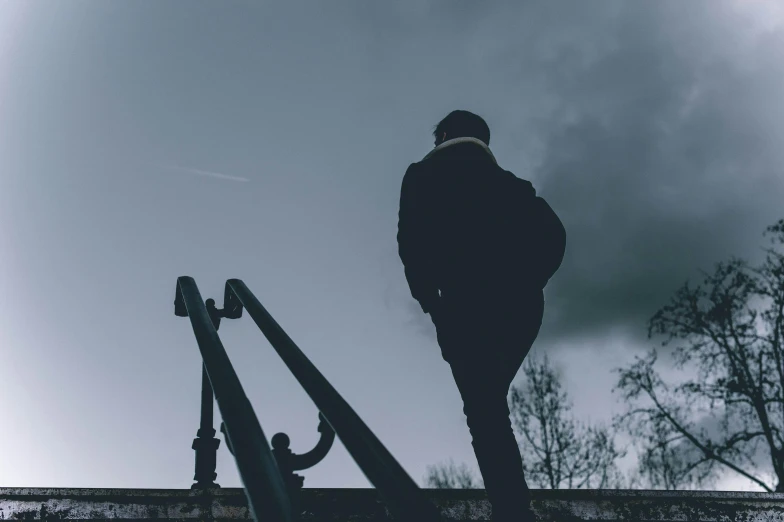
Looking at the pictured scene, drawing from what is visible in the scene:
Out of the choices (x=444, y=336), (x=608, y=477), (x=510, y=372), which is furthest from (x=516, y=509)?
(x=608, y=477)

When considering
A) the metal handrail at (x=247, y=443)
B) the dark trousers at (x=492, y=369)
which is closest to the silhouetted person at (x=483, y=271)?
the dark trousers at (x=492, y=369)

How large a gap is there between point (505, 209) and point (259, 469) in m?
1.46

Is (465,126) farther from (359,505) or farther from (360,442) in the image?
(360,442)

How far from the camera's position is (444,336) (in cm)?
201

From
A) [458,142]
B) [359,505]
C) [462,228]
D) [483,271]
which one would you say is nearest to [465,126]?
[458,142]

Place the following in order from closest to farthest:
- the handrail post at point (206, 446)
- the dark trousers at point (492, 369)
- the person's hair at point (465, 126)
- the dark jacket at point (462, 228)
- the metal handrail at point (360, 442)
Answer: the metal handrail at point (360, 442) → the dark trousers at point (492, 369) → the dark jacket at point (462, 228) → the handrail post at point (206, 446) → the person's hair at point (465, 126)

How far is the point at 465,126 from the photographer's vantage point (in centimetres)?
257

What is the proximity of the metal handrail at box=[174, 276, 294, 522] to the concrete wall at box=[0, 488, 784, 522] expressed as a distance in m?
0.93

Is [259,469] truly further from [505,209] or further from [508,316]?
[505,209]

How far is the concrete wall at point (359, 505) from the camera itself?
2.07 meters

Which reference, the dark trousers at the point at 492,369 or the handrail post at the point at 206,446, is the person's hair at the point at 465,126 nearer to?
the dark trousers at the point at 492,369

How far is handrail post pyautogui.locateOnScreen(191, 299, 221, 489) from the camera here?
233 centimetres

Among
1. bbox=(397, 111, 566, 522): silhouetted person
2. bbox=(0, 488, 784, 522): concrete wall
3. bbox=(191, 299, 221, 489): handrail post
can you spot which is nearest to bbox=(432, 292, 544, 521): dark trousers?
bbox=(397, 111, 566, 522): silhouetted person

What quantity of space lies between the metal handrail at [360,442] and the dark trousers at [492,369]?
0.63 meters
